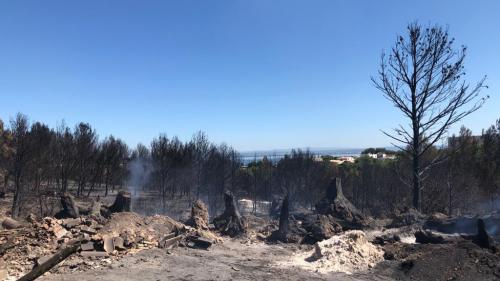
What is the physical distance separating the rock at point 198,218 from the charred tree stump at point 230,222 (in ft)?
1.68

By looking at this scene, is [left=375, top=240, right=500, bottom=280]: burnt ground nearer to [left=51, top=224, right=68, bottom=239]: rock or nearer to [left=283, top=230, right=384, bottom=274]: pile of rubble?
[left=283, top=230, right=384, bottom=274]: pile of rubble

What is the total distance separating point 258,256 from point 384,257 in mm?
3575

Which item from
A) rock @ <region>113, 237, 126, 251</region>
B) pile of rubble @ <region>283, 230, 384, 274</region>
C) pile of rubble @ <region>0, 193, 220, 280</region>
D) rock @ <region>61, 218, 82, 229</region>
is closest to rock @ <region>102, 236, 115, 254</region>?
pile of rubble @ <region>0, 193, 220, 280</region>

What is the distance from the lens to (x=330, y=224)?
14984 millimetres

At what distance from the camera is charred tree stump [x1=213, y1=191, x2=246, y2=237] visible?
15.8 metres

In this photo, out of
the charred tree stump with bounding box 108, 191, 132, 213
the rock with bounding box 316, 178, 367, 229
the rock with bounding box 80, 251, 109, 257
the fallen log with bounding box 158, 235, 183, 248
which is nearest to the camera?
the rock with bounding box 80, 251, 109, 257

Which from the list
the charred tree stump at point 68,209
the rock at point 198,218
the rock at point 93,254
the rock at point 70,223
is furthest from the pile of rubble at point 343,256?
the charred tree stump at point 68,209

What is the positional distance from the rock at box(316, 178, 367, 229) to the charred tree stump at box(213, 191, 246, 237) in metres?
3.83

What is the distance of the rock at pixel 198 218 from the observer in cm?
1602

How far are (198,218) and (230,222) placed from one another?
126 cm

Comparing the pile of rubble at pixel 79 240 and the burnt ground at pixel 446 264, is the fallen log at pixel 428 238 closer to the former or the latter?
the burnt ground at pixel 446 264

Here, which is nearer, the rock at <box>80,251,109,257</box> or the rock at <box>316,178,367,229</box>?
the rock at <box>80,251,109,257</box>

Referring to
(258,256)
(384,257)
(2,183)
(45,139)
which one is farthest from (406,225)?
(2,183)

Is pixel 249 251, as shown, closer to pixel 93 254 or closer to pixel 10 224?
pixel 93 254
